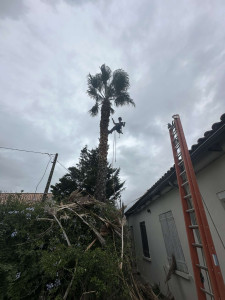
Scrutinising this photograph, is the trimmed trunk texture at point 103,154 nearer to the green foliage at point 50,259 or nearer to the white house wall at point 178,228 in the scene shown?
the white house wall at point 178,228

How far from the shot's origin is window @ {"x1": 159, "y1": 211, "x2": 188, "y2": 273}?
4641 millimetres

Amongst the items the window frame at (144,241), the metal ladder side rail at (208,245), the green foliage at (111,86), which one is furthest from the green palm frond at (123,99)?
the metal ladder side rail at (208,245)

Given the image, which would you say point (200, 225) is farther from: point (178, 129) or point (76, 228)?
point (76, 228)

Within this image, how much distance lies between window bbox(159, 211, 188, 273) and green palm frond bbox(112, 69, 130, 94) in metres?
8.53

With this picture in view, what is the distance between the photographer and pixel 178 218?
479cm

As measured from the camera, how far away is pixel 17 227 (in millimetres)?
3436

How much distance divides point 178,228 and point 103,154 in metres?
4.98

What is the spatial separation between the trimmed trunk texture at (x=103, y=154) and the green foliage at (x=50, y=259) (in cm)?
304

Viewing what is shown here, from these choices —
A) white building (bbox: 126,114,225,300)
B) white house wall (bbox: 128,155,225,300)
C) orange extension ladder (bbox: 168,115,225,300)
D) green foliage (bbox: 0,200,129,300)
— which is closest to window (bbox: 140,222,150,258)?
white building (bbox: 126,114,225,300)

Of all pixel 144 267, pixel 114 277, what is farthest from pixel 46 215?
pixel 144 267

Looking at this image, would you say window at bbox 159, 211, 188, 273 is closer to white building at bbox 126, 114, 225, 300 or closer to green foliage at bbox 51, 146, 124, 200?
white building at bbox 126, 114, 225, 300

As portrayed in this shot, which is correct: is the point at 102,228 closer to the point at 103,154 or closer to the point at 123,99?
the point at 103,154

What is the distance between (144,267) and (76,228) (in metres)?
6.02

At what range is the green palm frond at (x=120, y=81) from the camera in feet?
36.1
